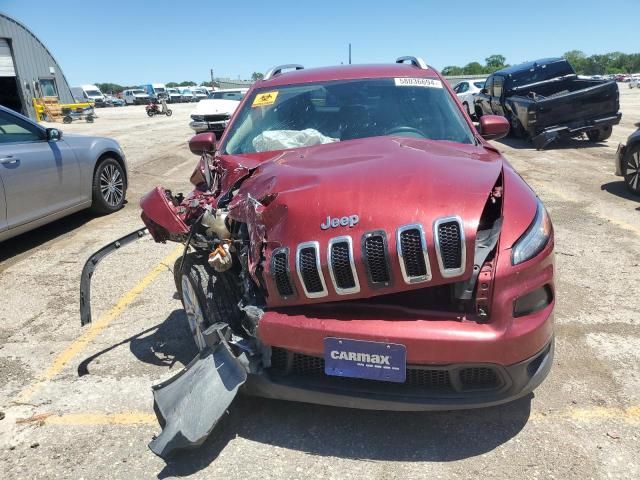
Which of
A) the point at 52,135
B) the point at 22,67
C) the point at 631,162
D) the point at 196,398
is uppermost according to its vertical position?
the point at 22,67

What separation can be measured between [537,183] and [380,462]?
7.48 m

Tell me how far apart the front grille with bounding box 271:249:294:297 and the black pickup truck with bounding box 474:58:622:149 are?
36.0 feet

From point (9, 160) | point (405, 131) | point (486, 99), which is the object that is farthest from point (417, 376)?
point (486, 99)

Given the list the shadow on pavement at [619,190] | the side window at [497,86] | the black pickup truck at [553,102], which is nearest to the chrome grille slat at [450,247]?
the shadow on pavement at [619,190]

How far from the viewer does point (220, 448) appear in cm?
261

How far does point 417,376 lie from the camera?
235 cm

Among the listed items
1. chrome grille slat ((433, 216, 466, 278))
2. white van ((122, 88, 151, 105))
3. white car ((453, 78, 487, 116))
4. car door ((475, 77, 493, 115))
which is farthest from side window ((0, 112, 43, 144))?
white van ((122, 88, 151, 105))

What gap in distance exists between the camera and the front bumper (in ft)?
7.52

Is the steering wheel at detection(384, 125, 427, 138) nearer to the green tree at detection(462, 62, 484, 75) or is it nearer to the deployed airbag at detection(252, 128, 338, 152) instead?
the deployed airbag at detection(252, 128, 338, 152)

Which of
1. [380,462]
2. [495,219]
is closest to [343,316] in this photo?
[380,462]

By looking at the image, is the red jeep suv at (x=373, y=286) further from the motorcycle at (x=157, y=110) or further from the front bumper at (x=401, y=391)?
the motorcycle at (x=157, y=110)

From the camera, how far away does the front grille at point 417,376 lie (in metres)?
2.31

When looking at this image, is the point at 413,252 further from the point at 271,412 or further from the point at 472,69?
the point at 472,69

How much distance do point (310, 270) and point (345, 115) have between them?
186 centimetres
